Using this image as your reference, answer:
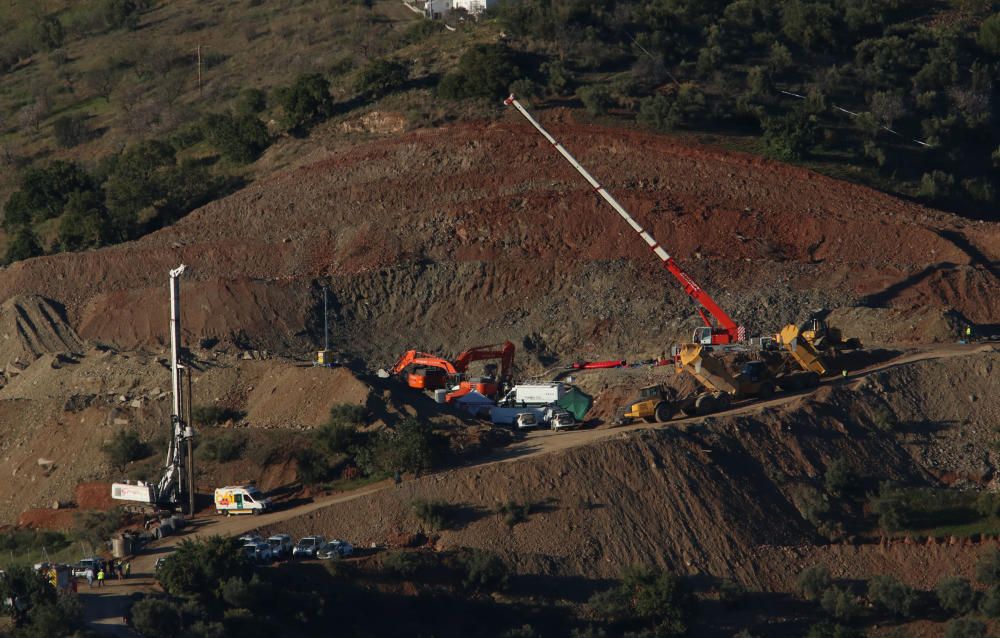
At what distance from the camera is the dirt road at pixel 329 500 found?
4578cm

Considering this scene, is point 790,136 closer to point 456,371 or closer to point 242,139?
point 456,371

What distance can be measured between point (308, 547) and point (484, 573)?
15.5ft

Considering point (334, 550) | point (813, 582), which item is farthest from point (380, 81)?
point (813, 582)

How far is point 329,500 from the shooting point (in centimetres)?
5644

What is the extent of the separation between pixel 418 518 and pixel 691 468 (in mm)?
8784

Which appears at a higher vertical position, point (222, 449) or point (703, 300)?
point (222, 449)

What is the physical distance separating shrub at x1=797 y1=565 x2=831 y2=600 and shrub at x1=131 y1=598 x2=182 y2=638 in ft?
59.6

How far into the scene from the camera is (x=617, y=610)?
49.9 metres

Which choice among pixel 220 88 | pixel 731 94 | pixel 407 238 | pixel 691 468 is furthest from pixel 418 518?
pixel 220 88

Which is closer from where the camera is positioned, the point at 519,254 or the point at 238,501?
the point at 238,501

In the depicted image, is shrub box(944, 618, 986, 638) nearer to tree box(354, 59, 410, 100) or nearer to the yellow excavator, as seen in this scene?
the yellow excavator

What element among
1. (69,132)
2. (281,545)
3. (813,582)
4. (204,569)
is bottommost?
(69,132)

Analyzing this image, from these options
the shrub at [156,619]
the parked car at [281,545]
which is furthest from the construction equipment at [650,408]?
the shrub at [156,619]

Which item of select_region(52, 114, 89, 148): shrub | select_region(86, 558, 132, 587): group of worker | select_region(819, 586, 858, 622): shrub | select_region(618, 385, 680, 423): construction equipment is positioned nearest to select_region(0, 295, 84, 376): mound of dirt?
select_region(86, 558, 132, 587): group of worker
